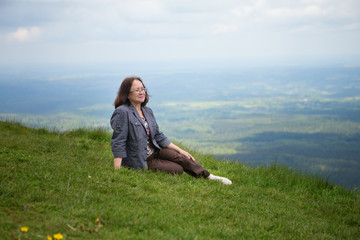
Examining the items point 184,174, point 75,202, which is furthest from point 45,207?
point 184,174

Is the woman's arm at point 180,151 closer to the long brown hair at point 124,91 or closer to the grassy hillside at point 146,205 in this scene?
the grassy hillside at point 146,205

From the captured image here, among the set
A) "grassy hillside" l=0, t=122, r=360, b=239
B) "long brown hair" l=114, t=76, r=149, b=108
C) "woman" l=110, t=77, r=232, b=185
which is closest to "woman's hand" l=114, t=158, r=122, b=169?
"woman" l=110, t=77, r=232, b=185

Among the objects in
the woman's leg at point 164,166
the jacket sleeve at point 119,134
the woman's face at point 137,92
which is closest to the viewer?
the jacket sleeve at point 119,134

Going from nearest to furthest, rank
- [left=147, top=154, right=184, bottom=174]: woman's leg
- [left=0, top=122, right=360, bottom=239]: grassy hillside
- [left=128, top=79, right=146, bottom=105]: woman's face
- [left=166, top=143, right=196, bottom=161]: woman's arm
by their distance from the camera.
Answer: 1. [left=0, top=122, right=360, bottom=239]: grassy hillside
2. [left=128, top=79, right=146, bottom=105]: woman's face
3. [left=147, top=154, right=184, bottom=174]: woman's leg
4. [left=166, top=143, right=196, bottom=161]: woman's arm

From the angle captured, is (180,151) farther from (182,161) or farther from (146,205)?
(146,205)

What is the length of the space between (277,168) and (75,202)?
586cm

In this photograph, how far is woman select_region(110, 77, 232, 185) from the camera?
564cm

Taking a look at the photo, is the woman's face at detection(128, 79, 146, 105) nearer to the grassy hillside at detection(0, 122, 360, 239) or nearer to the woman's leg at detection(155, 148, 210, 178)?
the woman's leg at detection(155, 148, 210, 178)

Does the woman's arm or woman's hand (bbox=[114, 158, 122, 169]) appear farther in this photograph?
the woman's arm

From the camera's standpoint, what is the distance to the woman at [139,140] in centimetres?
564

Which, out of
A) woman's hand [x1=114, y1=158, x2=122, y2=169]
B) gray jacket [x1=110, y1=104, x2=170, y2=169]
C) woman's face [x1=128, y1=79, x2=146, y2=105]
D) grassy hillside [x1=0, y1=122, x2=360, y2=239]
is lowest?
grassy hillside [x1=0, y1=122, x2=360, y2=239]

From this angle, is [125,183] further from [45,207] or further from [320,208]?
[320,208]

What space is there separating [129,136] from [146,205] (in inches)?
63.1

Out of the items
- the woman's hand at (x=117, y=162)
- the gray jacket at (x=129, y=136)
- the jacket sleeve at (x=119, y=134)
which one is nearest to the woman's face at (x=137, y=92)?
the gray jacket at (x=129, y=136)
